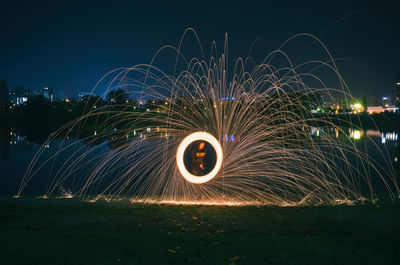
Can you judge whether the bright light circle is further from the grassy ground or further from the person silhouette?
the grassy ground

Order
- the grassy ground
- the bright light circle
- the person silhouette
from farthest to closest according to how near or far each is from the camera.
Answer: the person silhouette < the bright light circle < the grassy ground

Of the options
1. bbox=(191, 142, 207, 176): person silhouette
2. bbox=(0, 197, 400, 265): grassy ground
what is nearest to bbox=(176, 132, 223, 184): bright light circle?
bbox=(191, 142, 207, 176): person silhouette

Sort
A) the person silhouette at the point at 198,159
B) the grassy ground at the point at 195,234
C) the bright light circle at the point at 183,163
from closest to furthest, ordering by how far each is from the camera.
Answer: the grassy ground at the point at 195,234 → the bright light circle at the point at 183,163 → the person silhouette at the point at 198,159

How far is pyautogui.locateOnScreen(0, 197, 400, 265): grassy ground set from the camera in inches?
Result: 233

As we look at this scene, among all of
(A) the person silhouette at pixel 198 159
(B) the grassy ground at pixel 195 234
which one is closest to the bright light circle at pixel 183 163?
(A) the person silhouette at pixel 198 159

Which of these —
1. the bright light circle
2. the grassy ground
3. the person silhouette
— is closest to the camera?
the grassy ground

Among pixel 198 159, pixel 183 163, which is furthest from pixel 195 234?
pixel 198 159

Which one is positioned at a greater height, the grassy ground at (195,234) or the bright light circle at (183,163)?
the bright light circle at (183,163)

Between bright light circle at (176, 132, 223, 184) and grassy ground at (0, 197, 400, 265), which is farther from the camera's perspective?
bright light circle at (176, 132, 223, 184)

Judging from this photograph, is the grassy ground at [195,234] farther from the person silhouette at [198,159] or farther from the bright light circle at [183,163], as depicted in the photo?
the person silhouette at [198,159]

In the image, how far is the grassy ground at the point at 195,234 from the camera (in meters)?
5.92

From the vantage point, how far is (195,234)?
7.12 meters

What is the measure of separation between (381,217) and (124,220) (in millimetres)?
6619

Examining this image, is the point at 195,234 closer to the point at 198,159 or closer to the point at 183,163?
the point at 183,163
